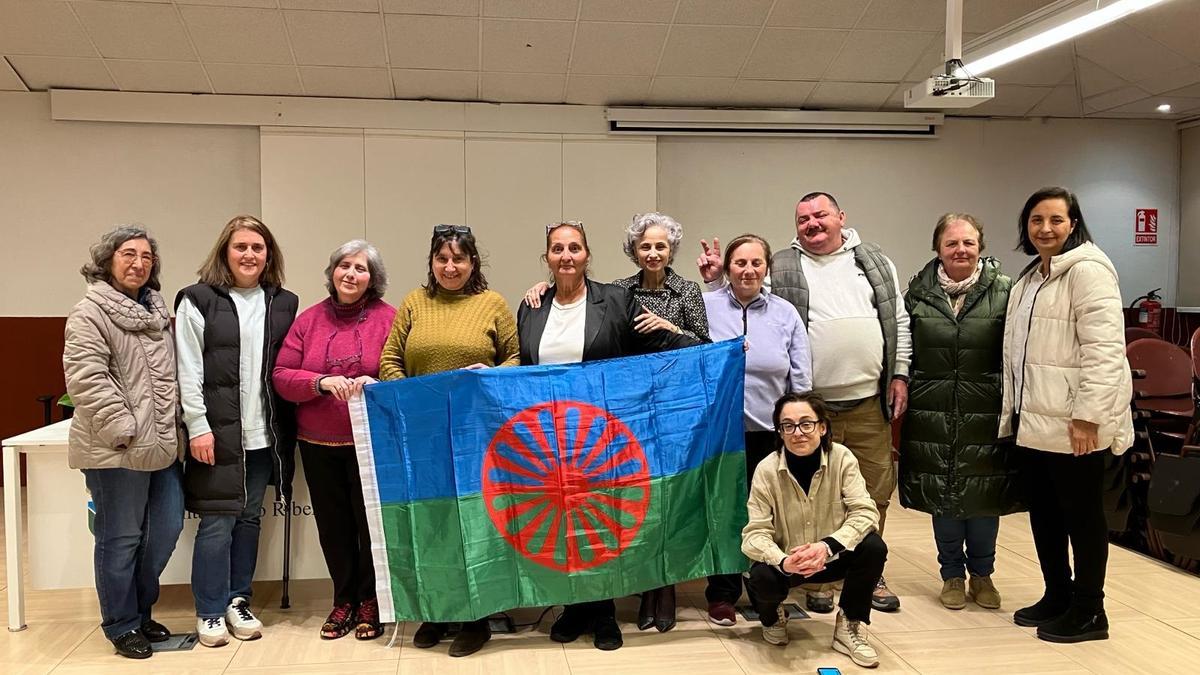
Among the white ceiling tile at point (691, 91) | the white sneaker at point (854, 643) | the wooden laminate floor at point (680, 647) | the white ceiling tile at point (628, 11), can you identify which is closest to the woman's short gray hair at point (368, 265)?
the wooden laminate floor at point (680, 647)

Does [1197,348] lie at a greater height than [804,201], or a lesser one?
lesser

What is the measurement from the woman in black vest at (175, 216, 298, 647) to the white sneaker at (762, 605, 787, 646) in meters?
1.86

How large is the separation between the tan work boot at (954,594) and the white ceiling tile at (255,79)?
4.84 m

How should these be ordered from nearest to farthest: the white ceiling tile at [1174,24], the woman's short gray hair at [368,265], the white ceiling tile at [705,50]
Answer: the woman's short gray hair at [368,265] → the white ceiling tile at [1174,24] → the white ceiling tile at [705,50]

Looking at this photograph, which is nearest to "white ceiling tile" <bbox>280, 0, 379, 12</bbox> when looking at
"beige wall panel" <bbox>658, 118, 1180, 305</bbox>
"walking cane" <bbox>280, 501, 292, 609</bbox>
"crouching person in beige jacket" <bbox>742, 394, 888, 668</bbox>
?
"beige wall panel" <bbox>658, 118, 1180, 305</bbox>

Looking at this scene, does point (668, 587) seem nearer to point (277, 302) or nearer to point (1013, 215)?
point (277, 302)

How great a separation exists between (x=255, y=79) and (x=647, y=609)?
4384 mm

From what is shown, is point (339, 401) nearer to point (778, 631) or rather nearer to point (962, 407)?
point (778, 631)

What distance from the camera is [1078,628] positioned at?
2.80 meters

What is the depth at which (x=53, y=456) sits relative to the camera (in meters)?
2.96

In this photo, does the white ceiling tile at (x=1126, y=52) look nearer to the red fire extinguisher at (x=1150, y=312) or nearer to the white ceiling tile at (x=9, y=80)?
the red fire extinguisher at (x=1150, y=312)

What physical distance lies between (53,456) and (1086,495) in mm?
3784

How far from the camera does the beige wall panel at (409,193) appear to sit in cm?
558

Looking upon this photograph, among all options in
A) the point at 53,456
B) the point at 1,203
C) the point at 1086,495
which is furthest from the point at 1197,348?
the point at 1,203
